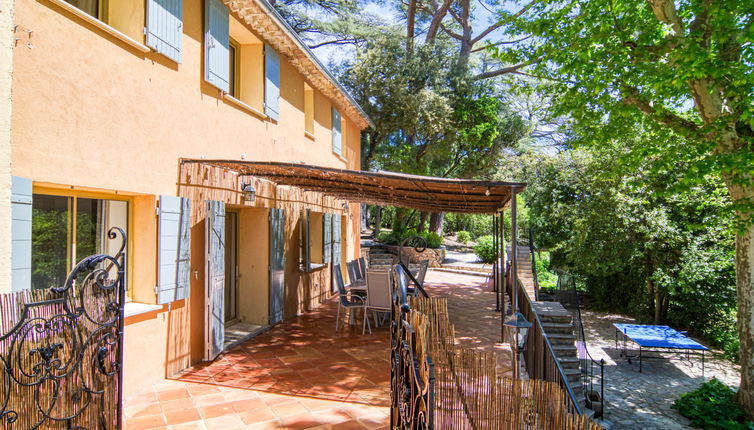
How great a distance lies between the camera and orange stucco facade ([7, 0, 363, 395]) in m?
3.33

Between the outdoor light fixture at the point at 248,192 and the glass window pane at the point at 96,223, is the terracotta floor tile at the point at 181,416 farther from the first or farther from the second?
the outdoor light fixture at the point at 248,192

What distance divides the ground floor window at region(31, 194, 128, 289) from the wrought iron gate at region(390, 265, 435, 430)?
322cm

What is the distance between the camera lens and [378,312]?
775 cm

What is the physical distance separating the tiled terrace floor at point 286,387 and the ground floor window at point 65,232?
1516 mm

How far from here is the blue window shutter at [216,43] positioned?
5.48 m

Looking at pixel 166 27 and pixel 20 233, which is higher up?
pixel 166 27

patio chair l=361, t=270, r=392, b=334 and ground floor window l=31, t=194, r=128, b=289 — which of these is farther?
patio chair l=361, t=270, r=392, b=334

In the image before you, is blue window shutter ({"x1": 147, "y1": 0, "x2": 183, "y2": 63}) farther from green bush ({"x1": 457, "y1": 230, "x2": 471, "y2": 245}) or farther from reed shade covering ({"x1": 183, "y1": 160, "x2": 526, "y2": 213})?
green bush ({"x1": 457, "y1": 230, "x2": 471, "y2": 245})

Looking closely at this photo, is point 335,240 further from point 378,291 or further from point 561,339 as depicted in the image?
point 561,339

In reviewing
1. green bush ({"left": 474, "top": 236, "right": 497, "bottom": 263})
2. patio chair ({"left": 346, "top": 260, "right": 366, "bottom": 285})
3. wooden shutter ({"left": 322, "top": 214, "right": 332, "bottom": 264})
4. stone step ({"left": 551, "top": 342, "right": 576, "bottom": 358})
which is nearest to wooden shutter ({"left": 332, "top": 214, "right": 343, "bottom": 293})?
wooden shutter ({"left": 322, "top": 214, "right": 332, "bottom": 264})

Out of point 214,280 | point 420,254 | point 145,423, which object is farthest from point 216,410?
point 420,254

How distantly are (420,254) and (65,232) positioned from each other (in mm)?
14405

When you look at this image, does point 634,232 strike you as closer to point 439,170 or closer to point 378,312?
point 378,312

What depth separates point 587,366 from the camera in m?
7.53
